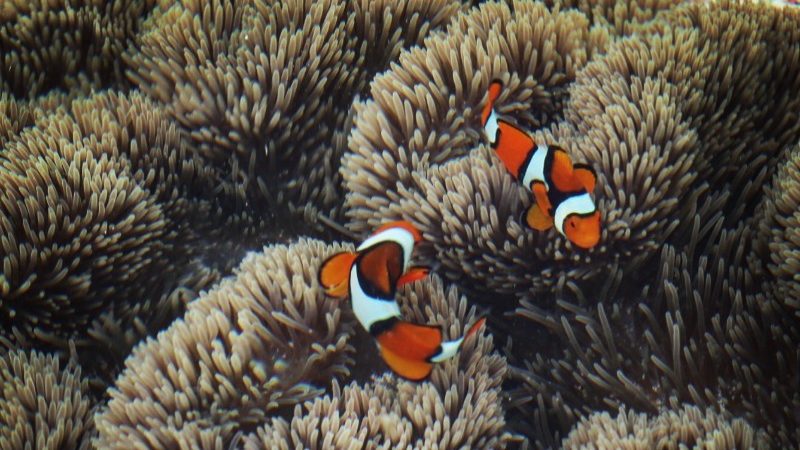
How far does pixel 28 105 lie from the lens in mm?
2004

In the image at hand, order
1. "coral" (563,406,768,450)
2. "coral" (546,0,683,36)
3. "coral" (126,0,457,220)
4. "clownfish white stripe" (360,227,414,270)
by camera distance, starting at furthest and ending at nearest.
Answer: "coral" (546,0,683,36), "coral" (126,0,457,220), "clownfish white stripe" (360,227,414,270), "coral" (563,406,768,450)

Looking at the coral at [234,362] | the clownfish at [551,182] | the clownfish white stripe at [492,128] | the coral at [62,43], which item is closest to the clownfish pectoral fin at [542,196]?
the clownfish at [551,182]

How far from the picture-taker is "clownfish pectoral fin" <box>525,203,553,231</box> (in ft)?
4.98

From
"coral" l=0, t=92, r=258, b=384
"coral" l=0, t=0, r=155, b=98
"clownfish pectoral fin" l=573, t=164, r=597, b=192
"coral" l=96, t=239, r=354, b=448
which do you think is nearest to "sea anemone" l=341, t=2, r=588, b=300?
"clownfish pectoral fin" l=573, t=164, r=597, b=192

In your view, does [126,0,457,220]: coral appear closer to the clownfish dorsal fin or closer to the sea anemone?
the sea anemone

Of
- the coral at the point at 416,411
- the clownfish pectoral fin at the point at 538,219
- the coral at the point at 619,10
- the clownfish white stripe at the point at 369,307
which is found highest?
the coral at the point at 619,10

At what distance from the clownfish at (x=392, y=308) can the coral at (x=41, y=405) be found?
70 centimetres

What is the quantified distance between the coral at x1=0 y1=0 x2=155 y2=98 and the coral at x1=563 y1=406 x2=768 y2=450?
1.86 meters

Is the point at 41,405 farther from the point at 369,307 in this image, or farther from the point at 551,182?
the point at 551,182

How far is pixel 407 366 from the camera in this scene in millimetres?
1376

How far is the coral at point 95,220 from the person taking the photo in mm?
1597

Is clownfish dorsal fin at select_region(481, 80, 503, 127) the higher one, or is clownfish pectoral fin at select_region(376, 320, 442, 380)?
clownfish dorsal fin at select_region(481, 80, 503, 127)

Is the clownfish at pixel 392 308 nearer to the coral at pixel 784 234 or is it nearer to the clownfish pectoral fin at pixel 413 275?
the clownfish pectoral fin at pixel 413 275

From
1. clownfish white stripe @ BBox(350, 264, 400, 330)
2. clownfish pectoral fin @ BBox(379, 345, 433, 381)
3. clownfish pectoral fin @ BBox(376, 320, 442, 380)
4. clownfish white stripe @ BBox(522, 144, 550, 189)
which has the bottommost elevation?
clownfish pectoral fin @ BBox(379, 345, 433, 381)
